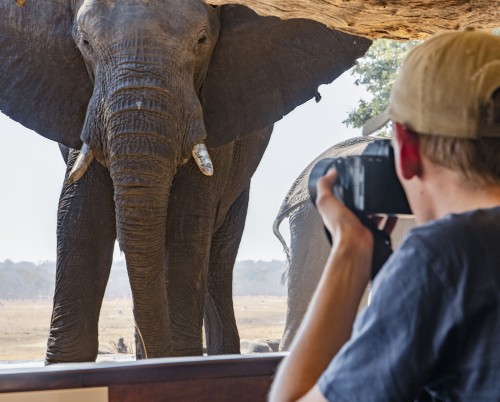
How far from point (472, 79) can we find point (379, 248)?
0.20 m

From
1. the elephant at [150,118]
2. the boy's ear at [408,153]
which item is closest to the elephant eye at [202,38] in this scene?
the elephant at [150,118]

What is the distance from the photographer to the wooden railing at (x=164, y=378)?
7.20ft

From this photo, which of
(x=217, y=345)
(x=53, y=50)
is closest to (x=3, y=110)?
(x=53, y=50)

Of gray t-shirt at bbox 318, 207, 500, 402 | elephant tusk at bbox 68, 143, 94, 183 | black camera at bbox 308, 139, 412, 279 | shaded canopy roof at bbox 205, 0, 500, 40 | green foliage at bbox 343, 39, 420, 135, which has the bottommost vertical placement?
gray t-shirt at bbox 318, 207, 500, 402

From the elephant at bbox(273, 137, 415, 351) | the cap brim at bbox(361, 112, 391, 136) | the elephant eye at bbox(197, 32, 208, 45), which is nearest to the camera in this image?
the cap brim at bbox(361, 112, 391, 136)

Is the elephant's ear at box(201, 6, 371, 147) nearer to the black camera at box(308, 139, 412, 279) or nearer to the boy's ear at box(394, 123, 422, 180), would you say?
the black camera at box(308, 139, 412, 279)

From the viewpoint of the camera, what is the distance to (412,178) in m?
1.03

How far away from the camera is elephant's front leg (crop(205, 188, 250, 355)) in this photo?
491 centimetres

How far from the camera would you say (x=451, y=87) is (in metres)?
1.01

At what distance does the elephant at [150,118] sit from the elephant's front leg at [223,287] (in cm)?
37

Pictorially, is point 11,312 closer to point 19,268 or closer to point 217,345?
point 19,268

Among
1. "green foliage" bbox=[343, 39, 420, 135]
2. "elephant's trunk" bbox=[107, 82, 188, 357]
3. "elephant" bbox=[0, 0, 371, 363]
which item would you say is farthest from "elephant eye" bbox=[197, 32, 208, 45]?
"green foliage" bbox=[343, 39, 420, 135]

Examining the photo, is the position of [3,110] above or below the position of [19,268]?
above

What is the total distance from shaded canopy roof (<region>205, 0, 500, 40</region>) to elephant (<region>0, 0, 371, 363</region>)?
1138 mm
